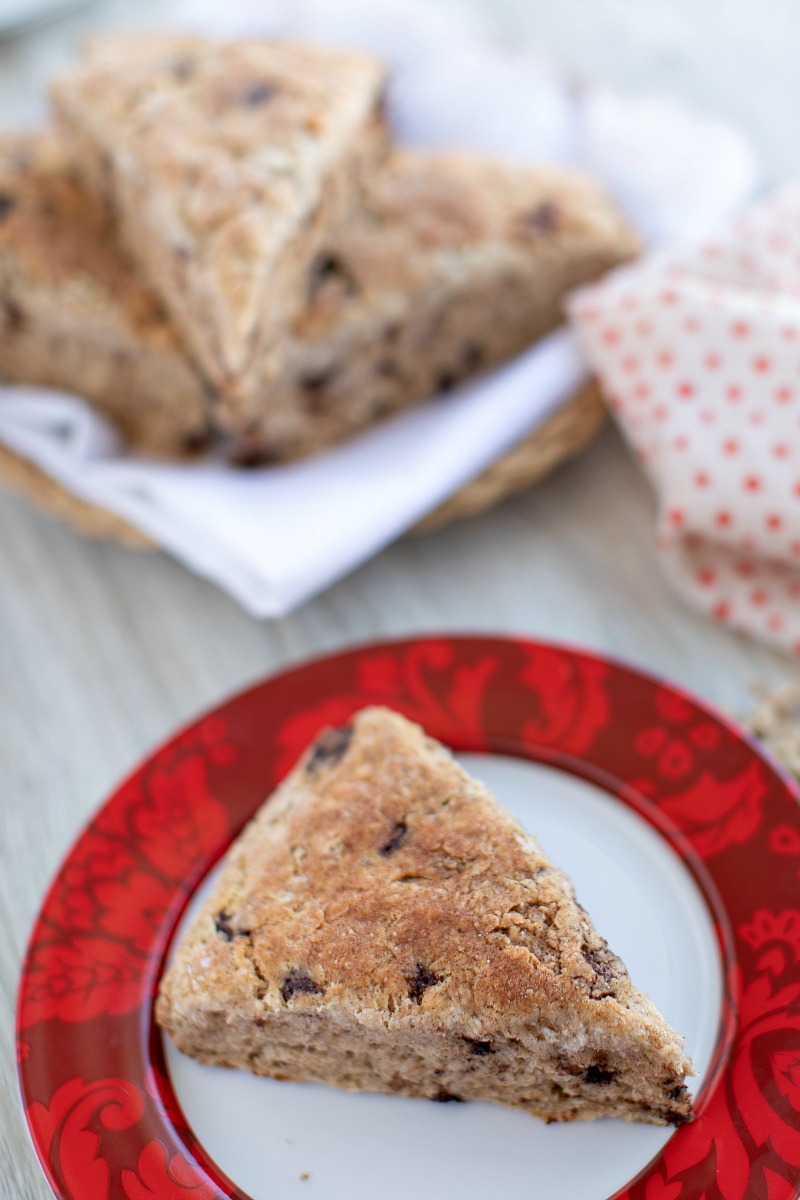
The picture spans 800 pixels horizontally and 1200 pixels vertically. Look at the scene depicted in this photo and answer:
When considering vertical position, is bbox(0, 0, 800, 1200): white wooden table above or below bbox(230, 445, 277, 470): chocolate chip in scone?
below

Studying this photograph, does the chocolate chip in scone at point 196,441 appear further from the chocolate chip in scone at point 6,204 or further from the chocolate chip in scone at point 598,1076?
the chocolate chip in scone at point 598,1076

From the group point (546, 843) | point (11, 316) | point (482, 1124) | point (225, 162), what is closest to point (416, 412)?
point (225, 162)

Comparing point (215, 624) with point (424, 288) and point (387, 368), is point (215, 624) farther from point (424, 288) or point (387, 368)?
point (424, 288)

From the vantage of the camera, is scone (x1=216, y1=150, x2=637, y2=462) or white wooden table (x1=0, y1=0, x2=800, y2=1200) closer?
white wooden table (x1=0, y1=0, x2=800, y2=1200)

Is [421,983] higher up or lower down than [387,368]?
lower down

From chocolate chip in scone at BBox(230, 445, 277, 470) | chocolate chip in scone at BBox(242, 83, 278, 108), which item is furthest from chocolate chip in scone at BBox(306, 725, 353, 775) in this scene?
chocolate chip in scone at BBox(242, 83, 278, 108)

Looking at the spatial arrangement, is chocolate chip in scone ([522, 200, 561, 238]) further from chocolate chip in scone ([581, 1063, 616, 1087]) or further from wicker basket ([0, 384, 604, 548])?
chocolate chip in scone ([581, 1063, 616, 1087])
